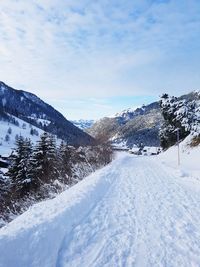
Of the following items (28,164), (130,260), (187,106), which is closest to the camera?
(130,260)

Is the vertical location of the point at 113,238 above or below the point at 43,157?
below

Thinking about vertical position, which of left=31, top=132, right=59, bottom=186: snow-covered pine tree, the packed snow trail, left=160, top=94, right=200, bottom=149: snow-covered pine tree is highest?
left=160, top=94, right=200, bottom=149: snow-covered pine tree

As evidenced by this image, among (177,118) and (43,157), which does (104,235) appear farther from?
(177,118)

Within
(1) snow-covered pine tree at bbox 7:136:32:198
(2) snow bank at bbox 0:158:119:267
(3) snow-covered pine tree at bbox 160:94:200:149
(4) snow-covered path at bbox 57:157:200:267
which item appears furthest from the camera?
(3) snow-covered pine tree at bbox 160:94:200:149

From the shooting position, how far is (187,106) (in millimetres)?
44344

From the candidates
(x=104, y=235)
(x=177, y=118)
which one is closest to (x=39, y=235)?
(x=104, y=235)

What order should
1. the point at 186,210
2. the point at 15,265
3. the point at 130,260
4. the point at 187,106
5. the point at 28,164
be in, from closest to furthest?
the point at 15,265
the point at 130,260
the point at 186,210
the point at 28,164
the point at 187,106

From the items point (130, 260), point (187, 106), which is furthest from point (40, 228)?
point (187, 106)

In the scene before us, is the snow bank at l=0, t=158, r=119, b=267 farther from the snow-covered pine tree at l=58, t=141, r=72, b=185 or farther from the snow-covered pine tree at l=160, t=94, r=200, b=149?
the snow-covered pine tree at l=160, t=94, r=200, b=149

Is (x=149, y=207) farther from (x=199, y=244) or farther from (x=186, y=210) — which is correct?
(x=199, y=244)

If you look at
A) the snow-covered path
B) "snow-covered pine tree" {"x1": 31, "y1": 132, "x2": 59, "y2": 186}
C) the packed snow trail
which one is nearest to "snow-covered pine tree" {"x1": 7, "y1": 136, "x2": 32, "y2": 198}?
"snow-covered pine tree" {"x1": 31, "y1": 132, "x2": 59, "y2": 186}

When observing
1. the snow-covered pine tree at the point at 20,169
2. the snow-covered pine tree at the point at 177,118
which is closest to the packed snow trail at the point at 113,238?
the snow-covered pine tree at the point at 20,169

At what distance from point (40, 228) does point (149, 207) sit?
15.1 ft

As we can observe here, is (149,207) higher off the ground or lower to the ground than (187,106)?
lower
